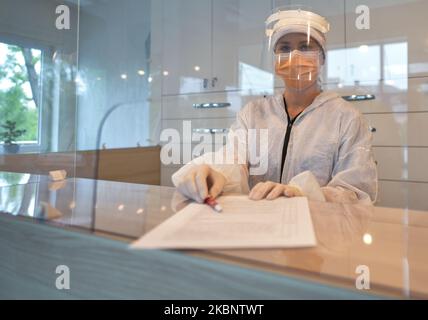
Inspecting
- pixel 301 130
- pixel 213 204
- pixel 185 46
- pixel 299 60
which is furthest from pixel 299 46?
pixel 185 46

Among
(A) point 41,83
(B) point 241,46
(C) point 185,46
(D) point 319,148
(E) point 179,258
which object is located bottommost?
(E) point 179,258

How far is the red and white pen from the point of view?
54 centimetres

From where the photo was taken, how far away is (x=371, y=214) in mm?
581

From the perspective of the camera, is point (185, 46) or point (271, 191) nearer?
point (271, 191)

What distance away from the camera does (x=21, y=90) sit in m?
1.95

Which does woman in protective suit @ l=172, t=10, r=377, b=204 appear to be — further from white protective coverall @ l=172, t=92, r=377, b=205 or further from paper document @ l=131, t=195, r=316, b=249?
paper document @ l=131, t=195, r=316, b=249

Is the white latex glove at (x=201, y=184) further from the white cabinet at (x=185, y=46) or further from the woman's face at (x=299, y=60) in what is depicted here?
the white cabinet at (x=185, y=46)

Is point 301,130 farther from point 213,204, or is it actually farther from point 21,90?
point 21,90

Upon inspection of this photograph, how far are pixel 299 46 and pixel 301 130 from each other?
314mm

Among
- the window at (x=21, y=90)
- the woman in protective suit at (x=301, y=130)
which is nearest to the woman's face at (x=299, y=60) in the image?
the woman in protective suit at (x=301, y=130)

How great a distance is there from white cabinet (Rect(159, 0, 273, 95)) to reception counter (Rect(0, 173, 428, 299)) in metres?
1.59

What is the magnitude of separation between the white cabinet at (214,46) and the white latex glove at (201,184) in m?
1.42

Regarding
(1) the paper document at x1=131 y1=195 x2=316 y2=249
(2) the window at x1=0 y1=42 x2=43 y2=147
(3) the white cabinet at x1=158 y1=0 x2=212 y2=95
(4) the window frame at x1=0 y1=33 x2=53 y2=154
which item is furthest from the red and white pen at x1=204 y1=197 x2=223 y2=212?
(3) the white cabinet at x1=158 y1=0 x2=212 y2=95
